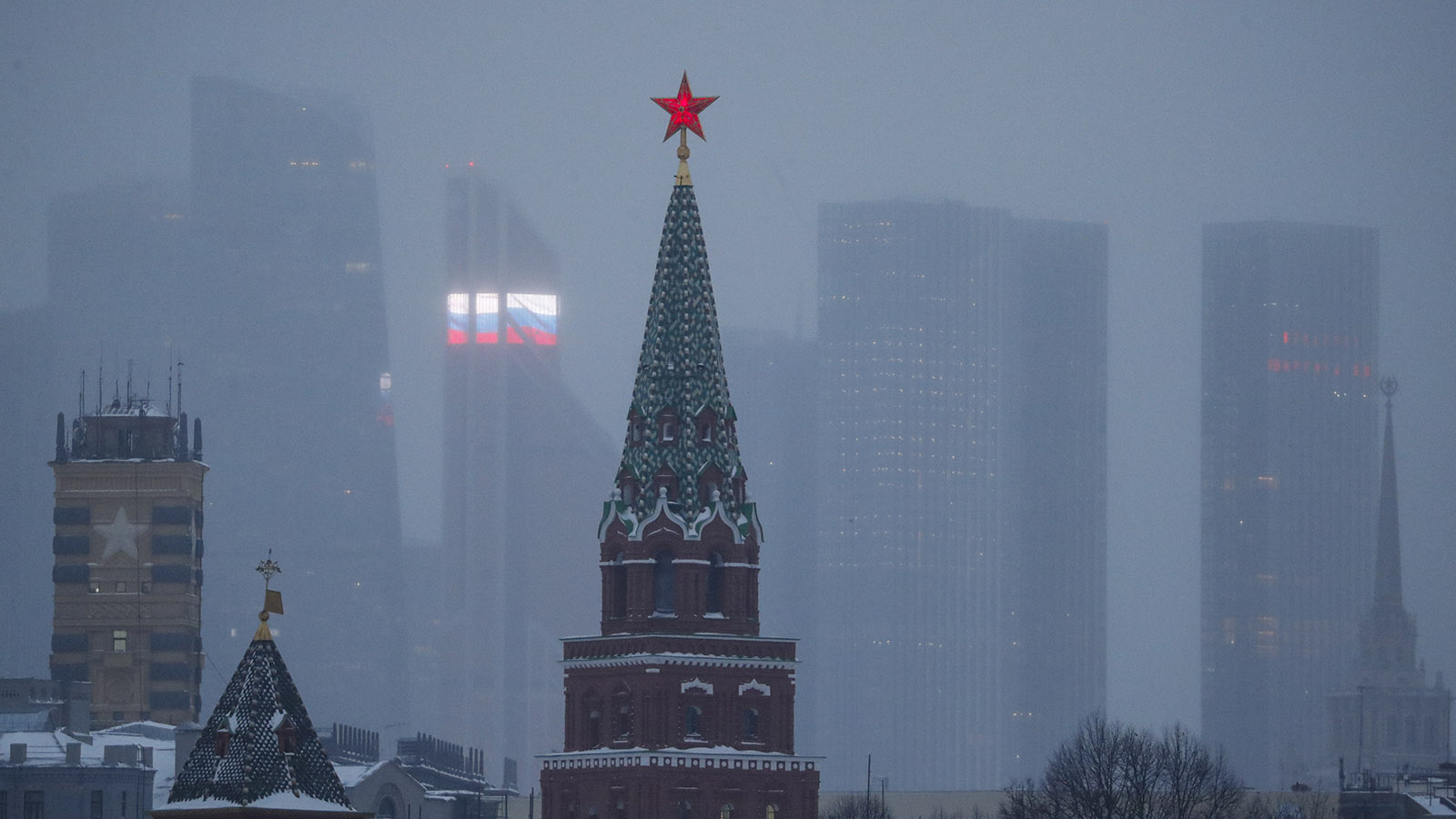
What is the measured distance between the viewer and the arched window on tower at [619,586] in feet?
515

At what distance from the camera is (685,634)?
506ft

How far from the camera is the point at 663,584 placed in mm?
156625

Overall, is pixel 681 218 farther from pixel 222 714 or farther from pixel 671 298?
pixel 222 714

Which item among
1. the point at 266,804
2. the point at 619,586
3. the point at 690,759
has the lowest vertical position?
the point at 690,759

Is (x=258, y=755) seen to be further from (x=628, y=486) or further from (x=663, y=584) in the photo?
(x=628, y=486)

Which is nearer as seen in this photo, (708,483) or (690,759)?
(690,759)

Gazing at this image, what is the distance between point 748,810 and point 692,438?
1798 cm

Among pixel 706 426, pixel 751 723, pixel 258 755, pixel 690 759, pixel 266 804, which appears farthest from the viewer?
pixel 706 426

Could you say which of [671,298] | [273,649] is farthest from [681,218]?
[273,649]

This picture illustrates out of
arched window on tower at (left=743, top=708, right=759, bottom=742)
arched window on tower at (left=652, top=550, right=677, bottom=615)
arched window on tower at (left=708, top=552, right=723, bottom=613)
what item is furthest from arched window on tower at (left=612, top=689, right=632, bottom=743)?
arched window on tower at (left=708, top=552, right=723, bottom=613)

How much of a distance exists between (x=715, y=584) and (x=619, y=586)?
4.87 meters

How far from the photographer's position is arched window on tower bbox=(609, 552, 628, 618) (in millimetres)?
157000

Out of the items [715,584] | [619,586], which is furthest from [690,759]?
[619,586]

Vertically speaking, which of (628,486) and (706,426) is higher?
(706,426)
